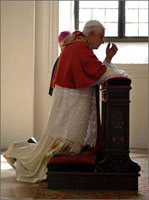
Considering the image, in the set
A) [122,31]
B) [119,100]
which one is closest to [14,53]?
[122,31]

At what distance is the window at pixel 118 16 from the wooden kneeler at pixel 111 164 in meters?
5.81

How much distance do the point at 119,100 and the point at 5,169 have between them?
233 centimetres

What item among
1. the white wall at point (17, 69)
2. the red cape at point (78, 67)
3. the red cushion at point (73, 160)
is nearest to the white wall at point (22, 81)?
the white wall at point (17, 69)

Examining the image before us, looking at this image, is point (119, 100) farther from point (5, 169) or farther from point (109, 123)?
point (5, 169)

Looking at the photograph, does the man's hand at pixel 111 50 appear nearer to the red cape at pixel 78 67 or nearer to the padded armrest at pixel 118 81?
the red cape at pixel 78 67

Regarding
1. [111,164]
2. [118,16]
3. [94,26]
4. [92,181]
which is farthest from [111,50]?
[118,16]

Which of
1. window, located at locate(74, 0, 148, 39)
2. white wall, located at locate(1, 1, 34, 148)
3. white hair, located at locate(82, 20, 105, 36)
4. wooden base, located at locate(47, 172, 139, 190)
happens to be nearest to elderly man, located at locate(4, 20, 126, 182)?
white hair, located at locate(82, 20, 105, 36)

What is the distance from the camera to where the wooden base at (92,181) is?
15.7 feet

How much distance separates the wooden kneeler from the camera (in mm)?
4785

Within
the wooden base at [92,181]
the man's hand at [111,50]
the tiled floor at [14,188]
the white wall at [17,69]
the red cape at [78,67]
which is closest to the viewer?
the tiled floor at [14,188]

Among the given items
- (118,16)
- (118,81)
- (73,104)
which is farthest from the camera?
(118,16)

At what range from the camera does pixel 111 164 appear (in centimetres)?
481

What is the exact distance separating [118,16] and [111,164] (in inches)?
250

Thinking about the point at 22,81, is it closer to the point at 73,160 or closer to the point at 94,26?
the point at 94,26
